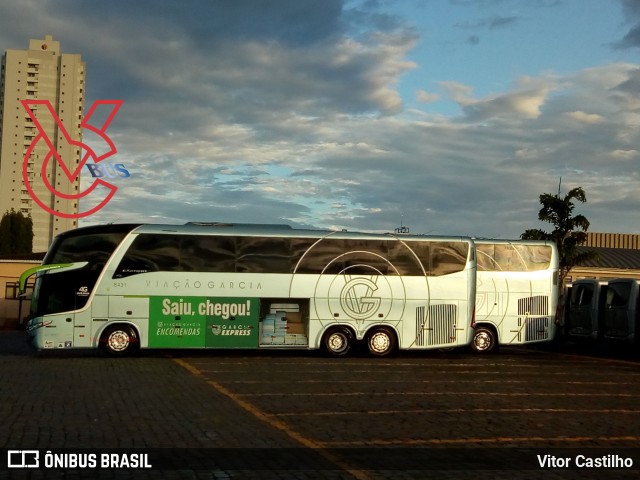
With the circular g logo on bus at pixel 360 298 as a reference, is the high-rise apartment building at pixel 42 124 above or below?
above

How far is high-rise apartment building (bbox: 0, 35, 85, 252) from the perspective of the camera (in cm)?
15950

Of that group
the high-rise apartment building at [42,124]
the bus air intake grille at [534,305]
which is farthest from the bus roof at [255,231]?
the high-rise apartment building at [42,124]

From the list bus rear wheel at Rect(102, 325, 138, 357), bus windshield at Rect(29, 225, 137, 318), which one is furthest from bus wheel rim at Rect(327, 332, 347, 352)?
bus windshield at Rect(29, 225, 137, 318)

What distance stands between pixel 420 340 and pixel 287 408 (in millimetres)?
12088

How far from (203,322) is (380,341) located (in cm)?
505

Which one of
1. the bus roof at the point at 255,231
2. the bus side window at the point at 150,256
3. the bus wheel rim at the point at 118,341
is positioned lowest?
the bus wheel rim at the point at 118,341

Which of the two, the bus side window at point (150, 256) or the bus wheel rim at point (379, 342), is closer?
the bus side window at point (150, 256)

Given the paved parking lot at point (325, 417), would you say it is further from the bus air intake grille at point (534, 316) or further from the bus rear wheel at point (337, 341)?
the bus air intake grille at point (534, 316)

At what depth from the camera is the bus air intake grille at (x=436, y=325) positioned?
82.3ft

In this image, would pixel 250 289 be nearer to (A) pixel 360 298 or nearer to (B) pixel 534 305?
(A) pixel 360 298

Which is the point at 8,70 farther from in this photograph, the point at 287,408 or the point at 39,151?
the point at 287,408

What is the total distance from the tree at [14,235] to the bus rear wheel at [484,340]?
87588 mm

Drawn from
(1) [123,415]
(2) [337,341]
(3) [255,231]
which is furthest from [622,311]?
(1) [123,415]

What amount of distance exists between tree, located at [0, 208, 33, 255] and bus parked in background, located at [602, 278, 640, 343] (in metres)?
88.0
